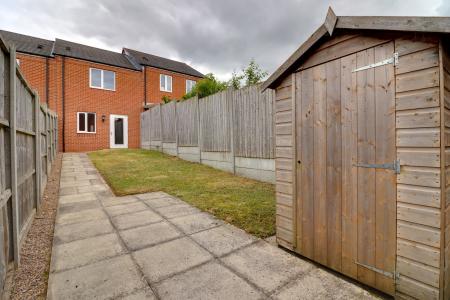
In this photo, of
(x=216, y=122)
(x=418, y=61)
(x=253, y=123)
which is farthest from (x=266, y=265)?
(x=216, y=122)

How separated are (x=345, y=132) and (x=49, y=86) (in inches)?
686

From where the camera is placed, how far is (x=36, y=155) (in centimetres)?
424

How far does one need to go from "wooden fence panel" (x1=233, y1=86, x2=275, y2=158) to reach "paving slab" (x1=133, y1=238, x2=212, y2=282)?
372 cm

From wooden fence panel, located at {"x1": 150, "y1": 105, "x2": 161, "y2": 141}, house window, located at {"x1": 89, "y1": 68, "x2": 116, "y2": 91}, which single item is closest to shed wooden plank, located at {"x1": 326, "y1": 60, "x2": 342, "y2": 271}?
wooden fence panel, located at {"x1": 150, "y1": 105, "x2": 161, "y2": 141}

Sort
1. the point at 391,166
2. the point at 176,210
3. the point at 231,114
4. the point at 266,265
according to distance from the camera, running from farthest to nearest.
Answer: the point at 231,114 → the point at 176,210 → the point at 266,265 → the point at 391,166

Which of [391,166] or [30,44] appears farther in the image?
[30,44]

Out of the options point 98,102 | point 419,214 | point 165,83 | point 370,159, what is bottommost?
point 419,214

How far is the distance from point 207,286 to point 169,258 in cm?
64

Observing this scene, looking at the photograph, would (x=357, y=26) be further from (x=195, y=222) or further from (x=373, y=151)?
(x=195, y=222)

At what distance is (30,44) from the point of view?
48.3 ft

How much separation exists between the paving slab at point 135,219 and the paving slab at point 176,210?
0.16 metres

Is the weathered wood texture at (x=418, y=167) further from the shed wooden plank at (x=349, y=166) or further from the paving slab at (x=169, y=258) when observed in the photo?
the paving slab at (x=169, y=258)

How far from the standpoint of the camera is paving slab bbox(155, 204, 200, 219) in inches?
154

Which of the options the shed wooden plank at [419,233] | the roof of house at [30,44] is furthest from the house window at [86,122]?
the shed wooden plank at [419,233]
